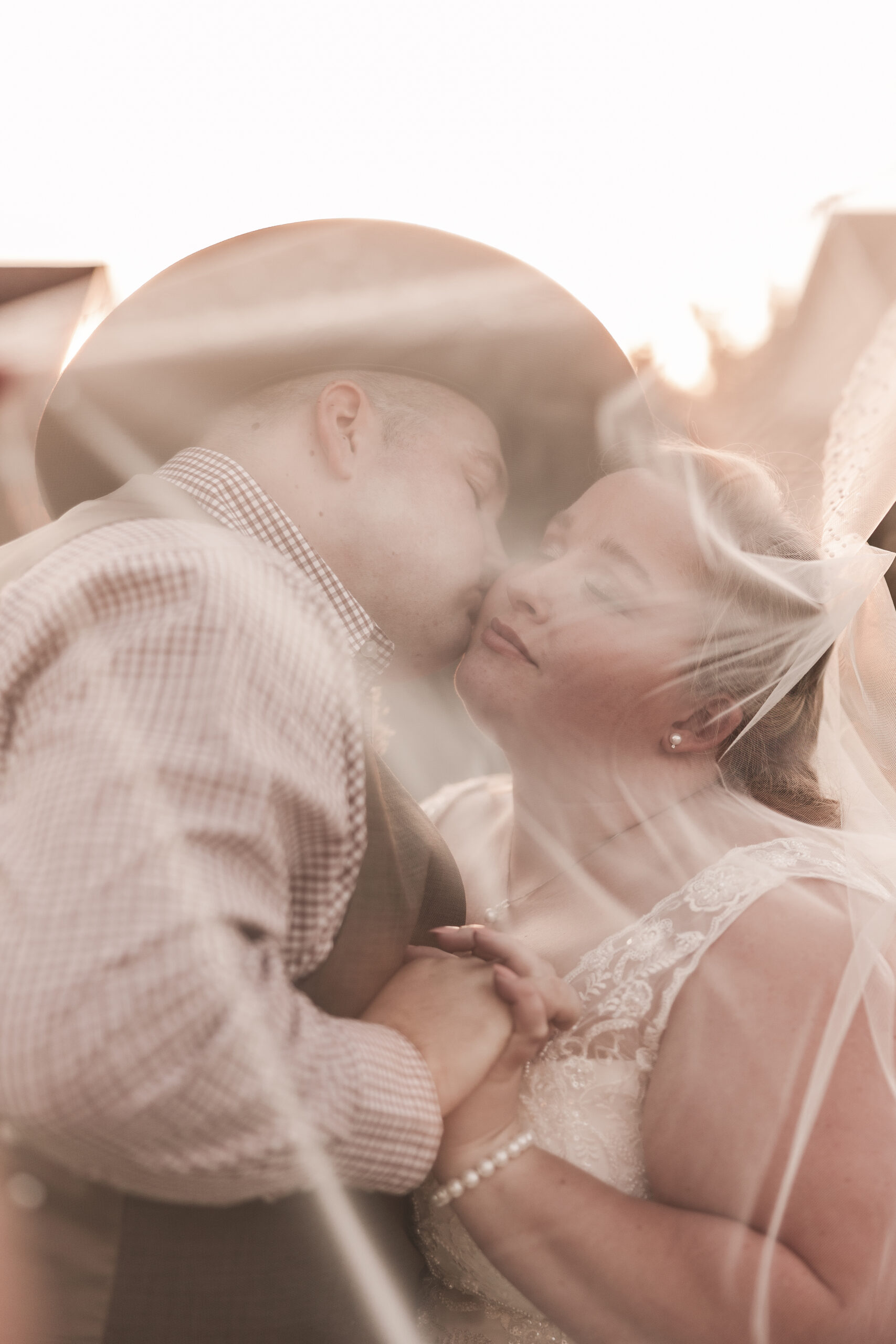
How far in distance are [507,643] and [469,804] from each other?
600 millimetres

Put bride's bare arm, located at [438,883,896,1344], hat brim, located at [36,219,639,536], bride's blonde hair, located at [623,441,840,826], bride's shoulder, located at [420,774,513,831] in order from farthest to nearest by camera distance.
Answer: bride's shoulder, located at [420,774,513,831] < bride's blonde hair, located at [623,441,840,826] < hat brim, located at [36,219,639,536] < bride's bare arm, located at [438,883,896,1344]

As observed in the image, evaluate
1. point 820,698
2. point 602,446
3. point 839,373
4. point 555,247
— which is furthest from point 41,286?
point 820,698

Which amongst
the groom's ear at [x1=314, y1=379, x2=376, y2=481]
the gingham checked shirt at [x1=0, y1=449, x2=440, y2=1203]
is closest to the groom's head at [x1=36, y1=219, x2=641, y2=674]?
the groom's ear at [x1=314, y1=379, x2=376, y2=481]

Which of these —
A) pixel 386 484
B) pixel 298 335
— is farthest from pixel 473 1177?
pixel 298 335

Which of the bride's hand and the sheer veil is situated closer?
the bride's hand

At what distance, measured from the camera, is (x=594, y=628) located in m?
1.29

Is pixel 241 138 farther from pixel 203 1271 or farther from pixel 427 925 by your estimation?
pixel 203 1271

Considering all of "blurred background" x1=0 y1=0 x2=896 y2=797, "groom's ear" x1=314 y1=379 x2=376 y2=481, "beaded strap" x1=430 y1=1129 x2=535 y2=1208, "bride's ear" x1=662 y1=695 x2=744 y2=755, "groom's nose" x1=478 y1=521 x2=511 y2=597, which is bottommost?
"beaded strap" x1=430 y1=1129 x2=535 y2=1208

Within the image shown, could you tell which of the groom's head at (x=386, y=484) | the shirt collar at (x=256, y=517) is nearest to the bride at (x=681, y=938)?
the groom's head at (x=386, y=484)

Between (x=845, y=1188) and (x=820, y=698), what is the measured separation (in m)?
0.74

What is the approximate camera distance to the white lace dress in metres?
1.06

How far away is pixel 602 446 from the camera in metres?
1.43

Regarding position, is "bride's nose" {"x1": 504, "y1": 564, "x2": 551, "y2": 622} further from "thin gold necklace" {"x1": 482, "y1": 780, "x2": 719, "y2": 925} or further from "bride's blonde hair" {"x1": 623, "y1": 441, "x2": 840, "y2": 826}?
"thin gold necklace" {"x1": 482, "y1": 780, "x2": 719, "y2": 925}

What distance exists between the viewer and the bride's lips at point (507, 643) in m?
1.28
